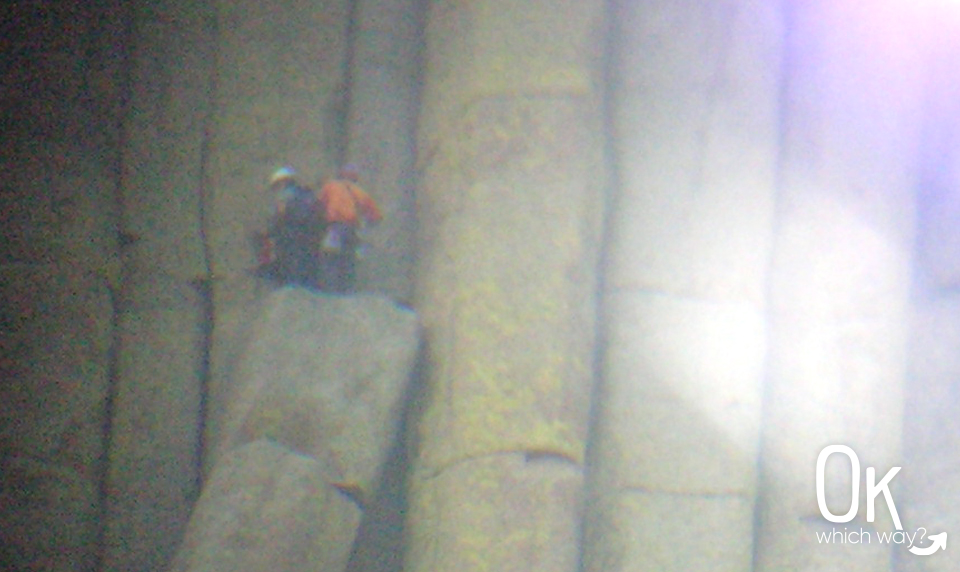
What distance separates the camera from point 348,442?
294 inches

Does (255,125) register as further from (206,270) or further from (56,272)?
(56,272)

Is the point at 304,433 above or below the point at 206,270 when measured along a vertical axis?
below

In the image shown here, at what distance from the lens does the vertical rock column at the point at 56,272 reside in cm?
841

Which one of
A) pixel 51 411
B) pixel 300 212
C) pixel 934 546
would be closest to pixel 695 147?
pixel 300 212

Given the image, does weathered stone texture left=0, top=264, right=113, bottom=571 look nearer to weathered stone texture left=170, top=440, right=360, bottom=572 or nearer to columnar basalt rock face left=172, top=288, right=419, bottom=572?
columnar basalt rock face left=172, top=288, right=419, bottom=572

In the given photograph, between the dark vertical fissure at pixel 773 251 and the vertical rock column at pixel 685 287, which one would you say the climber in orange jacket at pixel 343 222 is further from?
the dark vertical fissure at pixel 773 251

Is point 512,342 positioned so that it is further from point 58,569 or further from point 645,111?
point 58,569

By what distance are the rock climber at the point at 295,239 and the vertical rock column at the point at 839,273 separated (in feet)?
10.3

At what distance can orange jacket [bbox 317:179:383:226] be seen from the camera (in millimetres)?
8156

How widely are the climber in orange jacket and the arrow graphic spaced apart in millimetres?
4167

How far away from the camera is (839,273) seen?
27.1ft

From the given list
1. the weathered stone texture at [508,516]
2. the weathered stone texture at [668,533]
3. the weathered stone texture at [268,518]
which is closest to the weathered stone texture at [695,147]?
the weathered stone texture at [668,533]

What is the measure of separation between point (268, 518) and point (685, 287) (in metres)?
3.09

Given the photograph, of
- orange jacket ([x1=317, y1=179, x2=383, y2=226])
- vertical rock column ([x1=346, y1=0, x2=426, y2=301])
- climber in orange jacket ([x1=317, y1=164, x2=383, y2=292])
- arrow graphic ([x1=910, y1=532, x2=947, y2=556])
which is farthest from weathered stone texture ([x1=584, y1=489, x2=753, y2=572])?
orange jacket ([x1=317, y1=179, x2=383, y2=226])
